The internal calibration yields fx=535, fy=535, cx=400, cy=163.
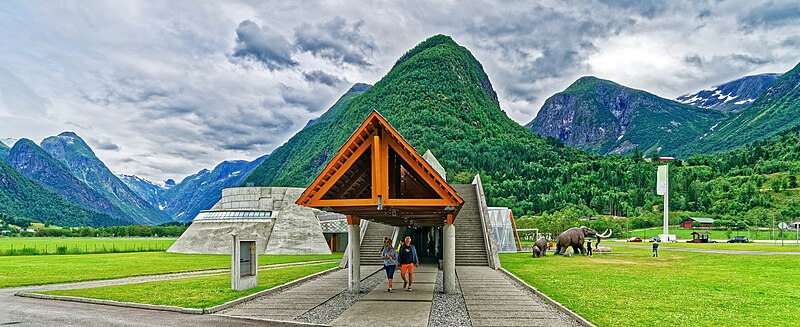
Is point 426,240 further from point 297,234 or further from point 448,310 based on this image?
point 448,310

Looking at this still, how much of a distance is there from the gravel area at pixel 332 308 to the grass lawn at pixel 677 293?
6.85m

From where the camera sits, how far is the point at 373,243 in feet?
123

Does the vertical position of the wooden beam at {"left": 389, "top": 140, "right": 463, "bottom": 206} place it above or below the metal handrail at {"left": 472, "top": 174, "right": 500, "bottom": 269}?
above

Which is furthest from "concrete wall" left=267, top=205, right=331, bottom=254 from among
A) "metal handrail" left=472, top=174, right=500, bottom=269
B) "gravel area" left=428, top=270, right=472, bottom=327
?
"gravel area" left=428, top=270, right=472, bottom=327

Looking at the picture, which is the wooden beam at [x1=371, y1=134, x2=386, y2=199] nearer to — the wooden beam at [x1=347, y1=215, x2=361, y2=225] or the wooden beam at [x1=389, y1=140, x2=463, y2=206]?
the wooden beam at [x1=389, y1=140, x2=463, y2=206]

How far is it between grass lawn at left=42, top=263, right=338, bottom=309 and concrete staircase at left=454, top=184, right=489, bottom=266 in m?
13.5

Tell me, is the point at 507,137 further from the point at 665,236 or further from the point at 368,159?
the point at 368,159

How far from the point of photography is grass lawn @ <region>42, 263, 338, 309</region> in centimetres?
1750

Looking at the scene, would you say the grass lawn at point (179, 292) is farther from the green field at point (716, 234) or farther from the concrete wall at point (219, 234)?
the green field at point (716, 234)

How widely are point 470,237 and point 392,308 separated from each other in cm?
2167

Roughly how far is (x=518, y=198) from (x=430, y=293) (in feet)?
384

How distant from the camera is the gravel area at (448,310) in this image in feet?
47.3

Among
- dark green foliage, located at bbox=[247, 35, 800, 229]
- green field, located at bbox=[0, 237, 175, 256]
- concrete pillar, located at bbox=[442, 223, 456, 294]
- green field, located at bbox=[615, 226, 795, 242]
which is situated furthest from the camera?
dark green foliage, located at bbox=[247, 35, 800, 229]

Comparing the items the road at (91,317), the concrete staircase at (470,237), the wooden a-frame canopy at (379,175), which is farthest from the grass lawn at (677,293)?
the road at (91,317)
